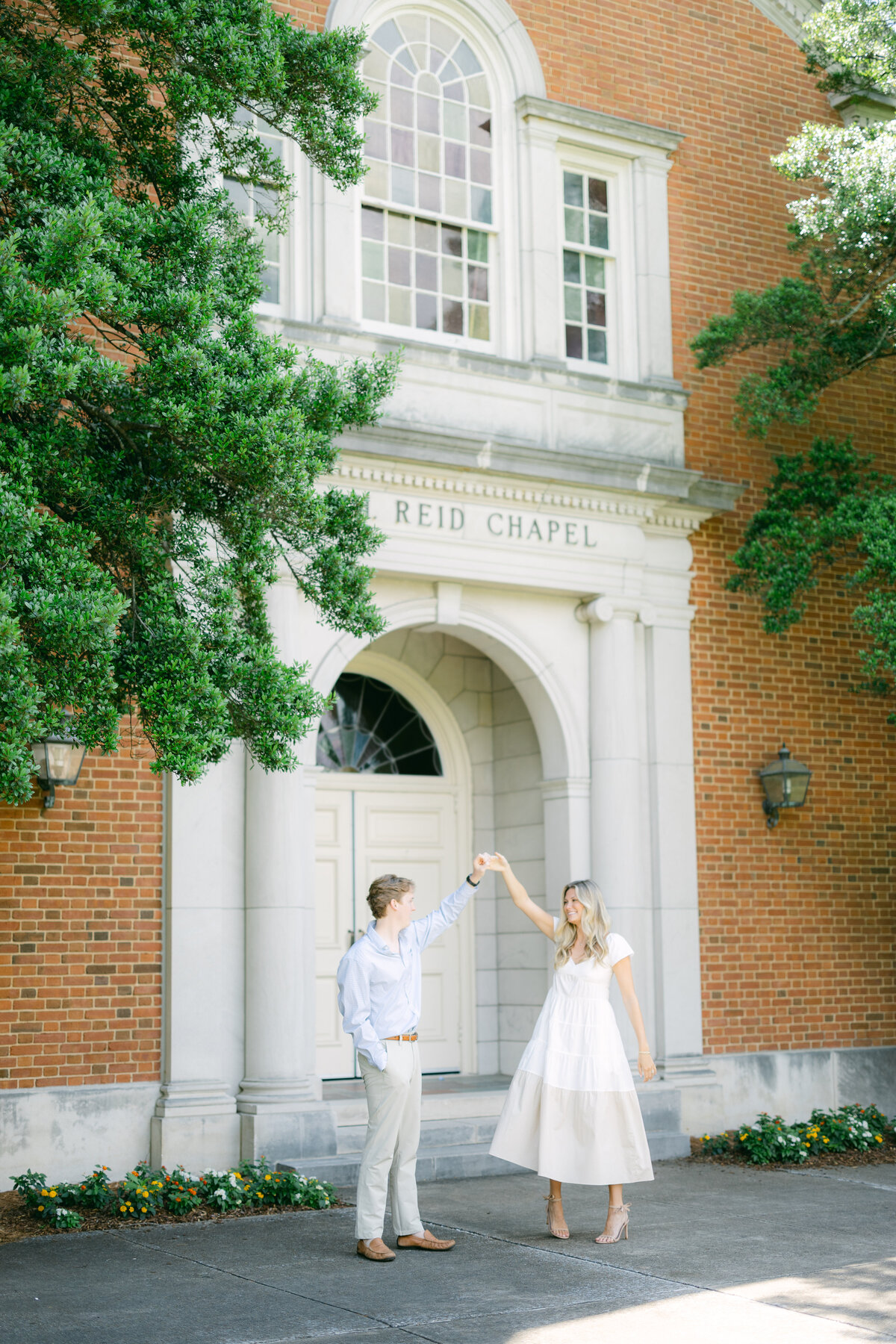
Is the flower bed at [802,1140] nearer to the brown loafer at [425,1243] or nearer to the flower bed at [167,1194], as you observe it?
the flower bed at [167,1194]

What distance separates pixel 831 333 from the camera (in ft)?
37.4

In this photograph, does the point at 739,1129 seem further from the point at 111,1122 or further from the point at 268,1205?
the point at 111,1122

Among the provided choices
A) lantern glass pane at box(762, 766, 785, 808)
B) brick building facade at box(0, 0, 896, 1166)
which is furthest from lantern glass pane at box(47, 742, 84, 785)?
lantern glass pane at box(762, 766, 785, 808)

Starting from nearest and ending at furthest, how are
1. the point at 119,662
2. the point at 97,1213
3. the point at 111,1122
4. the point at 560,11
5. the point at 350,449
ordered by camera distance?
1. the point at 119,662
2. the point at 97,1213
3. the point at 111,1122
4. the point at 350,449
5. the point at 560,11

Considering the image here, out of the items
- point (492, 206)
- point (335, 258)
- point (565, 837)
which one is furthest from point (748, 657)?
point (335, 258)

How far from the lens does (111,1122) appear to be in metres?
9.11

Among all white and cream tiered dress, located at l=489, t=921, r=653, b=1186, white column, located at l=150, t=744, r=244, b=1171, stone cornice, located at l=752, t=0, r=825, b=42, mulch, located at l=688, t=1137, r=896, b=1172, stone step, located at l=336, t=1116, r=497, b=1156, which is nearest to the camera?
white and cream tiered dress, located at l=489, t=921, r=653, b=1186

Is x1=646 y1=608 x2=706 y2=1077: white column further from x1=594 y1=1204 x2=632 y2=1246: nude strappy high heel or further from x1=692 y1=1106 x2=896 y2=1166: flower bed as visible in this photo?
x1=594 y1=1204 x2=632 y2=1246: nude strappy high heel

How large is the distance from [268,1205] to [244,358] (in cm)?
486

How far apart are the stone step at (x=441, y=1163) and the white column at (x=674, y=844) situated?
95cm

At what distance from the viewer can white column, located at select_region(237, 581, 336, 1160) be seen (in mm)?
9375

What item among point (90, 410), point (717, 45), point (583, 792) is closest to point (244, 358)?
point (90, 410)

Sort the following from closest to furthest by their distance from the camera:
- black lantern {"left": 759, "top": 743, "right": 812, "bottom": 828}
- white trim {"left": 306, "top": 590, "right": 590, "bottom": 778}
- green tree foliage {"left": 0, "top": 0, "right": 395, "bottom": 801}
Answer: green tree foliage {"left": 0, "top": 0, "right": 395, "bottom": 801} < white trim {"left": 306, "top": 590, "right": 590, "bottom": 778} < black lantern {"left": 759, "top": 743, "right": 812, "bottom": 828}

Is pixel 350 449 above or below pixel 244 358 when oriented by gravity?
above
